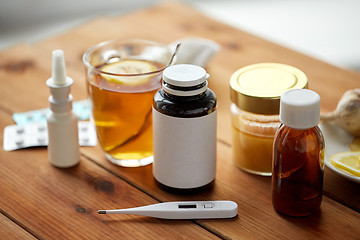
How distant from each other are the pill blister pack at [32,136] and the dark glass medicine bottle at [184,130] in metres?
0.21

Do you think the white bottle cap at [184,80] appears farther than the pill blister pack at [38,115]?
No

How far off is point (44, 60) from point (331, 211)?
74 centimetres

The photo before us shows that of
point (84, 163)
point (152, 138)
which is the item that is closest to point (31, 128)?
point (84, 163)

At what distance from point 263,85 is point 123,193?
0.89 feet

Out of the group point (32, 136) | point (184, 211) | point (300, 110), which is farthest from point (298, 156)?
point (32, 136)

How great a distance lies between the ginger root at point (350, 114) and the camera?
2.99 feet

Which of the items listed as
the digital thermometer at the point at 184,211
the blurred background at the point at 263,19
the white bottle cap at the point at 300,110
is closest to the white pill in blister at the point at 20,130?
the digital thermometer at the point at 184,211

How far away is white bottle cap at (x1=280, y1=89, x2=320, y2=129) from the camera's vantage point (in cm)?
72

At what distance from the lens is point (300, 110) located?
28.5 inches

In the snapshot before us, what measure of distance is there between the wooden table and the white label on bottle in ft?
0.10

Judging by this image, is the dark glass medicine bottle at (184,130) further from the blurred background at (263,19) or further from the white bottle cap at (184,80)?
the blurred background at (263,19)

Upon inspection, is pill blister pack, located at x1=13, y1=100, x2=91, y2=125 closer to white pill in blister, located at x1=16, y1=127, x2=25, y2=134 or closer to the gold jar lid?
white pill in blister, located at x1=16, y1=127, x2=25, y2=134

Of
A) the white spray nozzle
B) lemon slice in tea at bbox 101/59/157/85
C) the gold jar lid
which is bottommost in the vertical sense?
the gold jar lid

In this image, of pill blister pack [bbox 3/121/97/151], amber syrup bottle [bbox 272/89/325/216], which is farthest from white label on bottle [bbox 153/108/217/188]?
pill blister pack [bbox 3/121/97/151]
